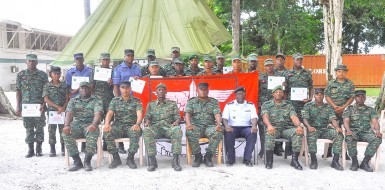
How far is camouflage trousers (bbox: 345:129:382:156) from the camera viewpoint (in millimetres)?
5719

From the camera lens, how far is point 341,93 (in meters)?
6.42

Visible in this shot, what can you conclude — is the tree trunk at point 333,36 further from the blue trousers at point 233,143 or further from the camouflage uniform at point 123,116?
the camouflage uniform at point 123,116

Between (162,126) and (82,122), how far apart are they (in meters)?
1.35

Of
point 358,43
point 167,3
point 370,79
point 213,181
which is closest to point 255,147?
point 213,181

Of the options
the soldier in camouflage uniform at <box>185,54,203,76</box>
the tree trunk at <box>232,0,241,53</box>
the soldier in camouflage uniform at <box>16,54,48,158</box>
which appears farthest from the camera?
the tree trunk at <box>232,0,241,53</box>

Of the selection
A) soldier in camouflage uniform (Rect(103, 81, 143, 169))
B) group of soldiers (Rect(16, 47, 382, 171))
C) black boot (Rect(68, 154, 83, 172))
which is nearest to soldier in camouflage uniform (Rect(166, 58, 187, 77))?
group of soldiers (Rect(16, 47, 382, 171))

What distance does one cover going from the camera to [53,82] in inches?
264

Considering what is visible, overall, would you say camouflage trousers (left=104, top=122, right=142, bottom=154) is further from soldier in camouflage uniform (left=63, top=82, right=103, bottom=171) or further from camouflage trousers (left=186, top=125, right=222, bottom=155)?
camouflage trousers (left=186, top=125, right=222, bottom=155)

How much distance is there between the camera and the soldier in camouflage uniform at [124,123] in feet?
19.5

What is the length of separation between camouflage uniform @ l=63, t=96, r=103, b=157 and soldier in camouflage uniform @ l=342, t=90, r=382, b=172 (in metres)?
4.02

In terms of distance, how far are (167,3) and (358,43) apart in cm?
2392

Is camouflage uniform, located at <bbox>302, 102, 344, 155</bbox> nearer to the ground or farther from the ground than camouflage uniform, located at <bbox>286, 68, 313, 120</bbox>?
nearer to the ground

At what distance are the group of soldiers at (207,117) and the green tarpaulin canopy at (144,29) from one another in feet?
7.74

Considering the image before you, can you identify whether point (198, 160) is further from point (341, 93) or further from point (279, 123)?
point (341, 93)
